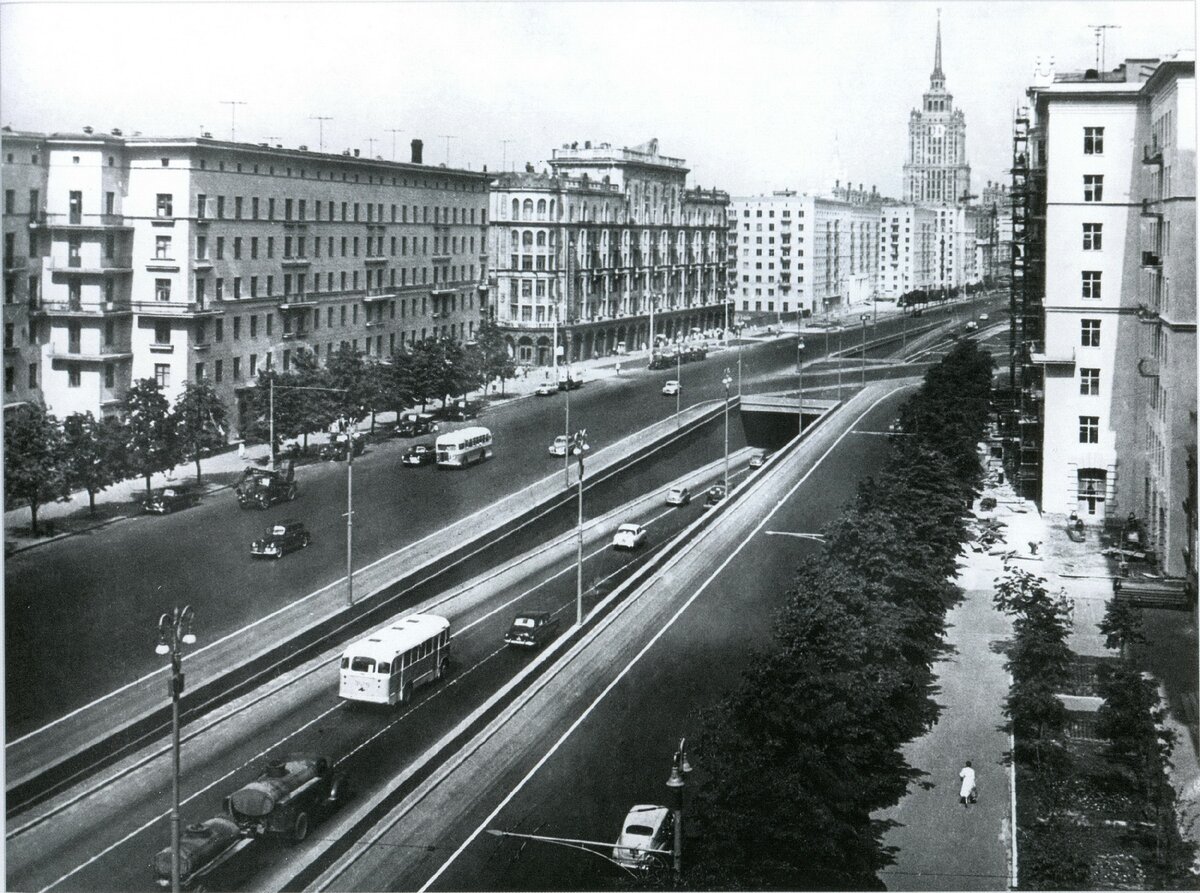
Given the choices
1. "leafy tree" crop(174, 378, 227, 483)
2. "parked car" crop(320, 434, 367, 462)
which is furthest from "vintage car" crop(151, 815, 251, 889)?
"parked car" crop(320, 434, 367, 462)

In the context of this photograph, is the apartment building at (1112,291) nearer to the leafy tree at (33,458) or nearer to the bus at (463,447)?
the bus at (463,447)

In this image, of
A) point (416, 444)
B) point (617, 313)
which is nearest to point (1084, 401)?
point (416, 444)

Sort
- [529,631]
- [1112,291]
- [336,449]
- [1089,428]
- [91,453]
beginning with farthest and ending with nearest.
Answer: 1. [336,449]
2. [1112,291]
3. [1089,428]
4. [529,631]
5. [91,453]

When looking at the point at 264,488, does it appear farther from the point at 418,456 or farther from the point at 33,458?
the point at 33,458

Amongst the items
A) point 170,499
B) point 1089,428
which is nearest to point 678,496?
point 1089,428

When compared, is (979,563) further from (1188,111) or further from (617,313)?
(617,313)
